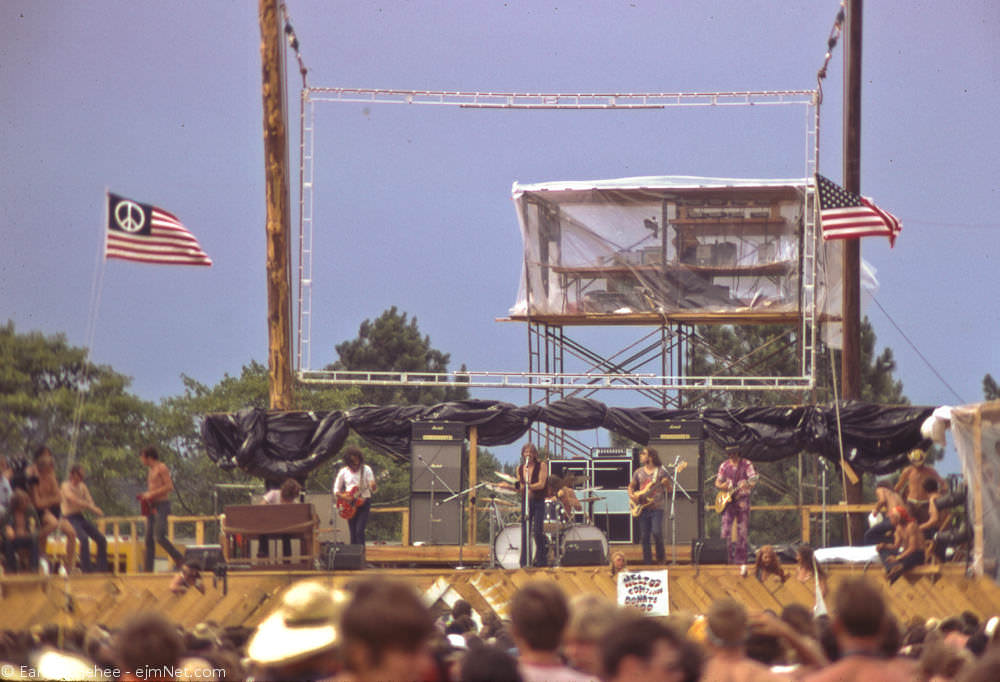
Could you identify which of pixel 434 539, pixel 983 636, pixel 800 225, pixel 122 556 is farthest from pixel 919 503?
pixel 800 225

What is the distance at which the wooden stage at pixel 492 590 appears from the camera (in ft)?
54.7

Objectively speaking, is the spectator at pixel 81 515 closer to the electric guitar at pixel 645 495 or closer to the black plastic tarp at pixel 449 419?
the black plastic tarp at pixel 449 419

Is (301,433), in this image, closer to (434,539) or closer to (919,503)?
(434,539)

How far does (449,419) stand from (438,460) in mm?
1241

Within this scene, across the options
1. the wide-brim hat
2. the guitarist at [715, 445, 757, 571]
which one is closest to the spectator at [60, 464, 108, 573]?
the guitarist at [715, 445, 757, 571]

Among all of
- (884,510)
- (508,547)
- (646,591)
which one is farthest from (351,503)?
(884,510)

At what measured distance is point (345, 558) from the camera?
18.8m

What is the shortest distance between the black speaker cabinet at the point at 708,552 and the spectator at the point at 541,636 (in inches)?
561

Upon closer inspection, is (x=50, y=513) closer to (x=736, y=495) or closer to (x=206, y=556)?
(x=206, y=556)

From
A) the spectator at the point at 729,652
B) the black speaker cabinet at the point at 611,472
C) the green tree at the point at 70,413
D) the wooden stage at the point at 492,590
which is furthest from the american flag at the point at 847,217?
the green tree at the point at 70,413

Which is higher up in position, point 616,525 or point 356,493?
point 356,493

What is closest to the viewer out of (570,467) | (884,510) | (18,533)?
(18,533)

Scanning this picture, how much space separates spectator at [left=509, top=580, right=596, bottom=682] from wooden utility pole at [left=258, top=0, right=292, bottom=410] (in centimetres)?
2068

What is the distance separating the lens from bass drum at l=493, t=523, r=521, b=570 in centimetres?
2069
